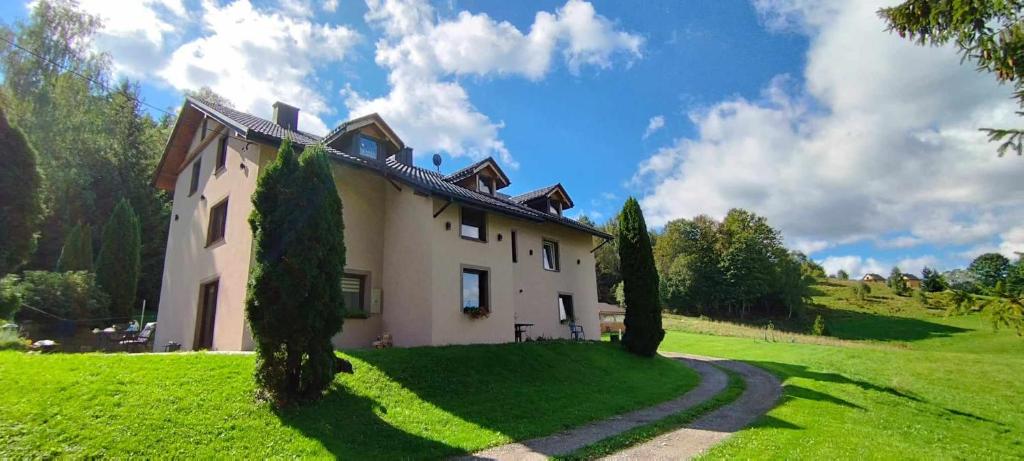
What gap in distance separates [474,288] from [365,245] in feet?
12.2

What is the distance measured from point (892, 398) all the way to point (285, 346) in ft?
56.5

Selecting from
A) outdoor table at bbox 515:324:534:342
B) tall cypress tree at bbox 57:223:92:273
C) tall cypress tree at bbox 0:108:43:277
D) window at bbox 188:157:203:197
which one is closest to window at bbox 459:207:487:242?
outdoor table at bbox 515:324:534:342

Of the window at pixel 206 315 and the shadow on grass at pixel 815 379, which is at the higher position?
the window at pixel 206 315

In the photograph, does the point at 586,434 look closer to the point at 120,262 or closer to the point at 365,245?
the point at 365,245

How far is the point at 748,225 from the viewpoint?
189ft

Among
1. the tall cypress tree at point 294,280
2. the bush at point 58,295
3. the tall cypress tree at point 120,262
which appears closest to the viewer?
the tall cypress tree at point 294,280

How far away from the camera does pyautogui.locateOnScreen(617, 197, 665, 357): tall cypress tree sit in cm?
1819

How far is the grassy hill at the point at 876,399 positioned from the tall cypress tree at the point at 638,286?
16.0 ft

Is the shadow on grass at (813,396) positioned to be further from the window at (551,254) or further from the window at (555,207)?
the window at (555,207)

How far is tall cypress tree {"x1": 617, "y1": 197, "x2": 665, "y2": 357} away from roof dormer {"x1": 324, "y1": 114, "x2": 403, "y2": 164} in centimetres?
991

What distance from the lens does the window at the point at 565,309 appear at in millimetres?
19844

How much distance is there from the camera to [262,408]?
25.4 ft

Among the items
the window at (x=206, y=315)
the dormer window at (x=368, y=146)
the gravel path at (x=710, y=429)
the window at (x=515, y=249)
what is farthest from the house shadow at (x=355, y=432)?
the window at (x=515, y=249)

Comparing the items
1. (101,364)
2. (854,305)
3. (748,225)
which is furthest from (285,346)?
(854,305)
